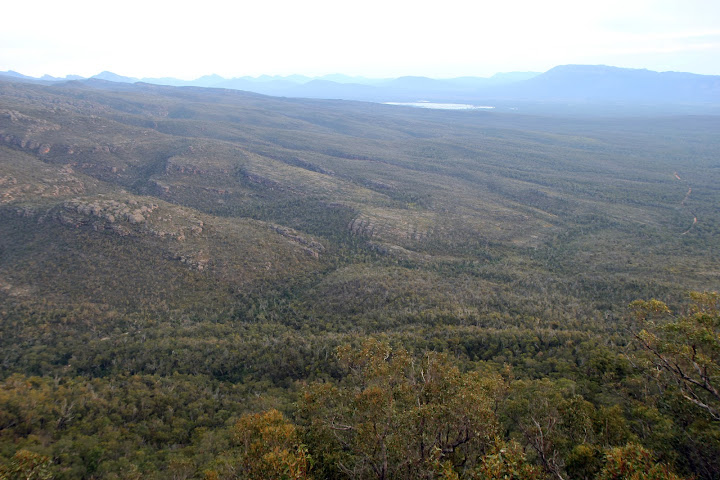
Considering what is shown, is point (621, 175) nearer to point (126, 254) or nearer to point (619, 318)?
point (619, 318)

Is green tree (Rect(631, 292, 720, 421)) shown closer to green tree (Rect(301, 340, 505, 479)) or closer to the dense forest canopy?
the dense forest canopy

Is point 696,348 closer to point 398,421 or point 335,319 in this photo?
point 398,421

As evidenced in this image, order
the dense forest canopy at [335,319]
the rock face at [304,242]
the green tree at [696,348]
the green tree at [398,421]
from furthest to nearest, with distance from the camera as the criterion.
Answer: the rock face at [304,242]
the dense forest canopy at [335,319]
the green tree at [696,348]
the green tree at [398,421]

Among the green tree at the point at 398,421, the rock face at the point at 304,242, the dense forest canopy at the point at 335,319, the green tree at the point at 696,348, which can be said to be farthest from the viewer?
the rock face at the point at 304,242

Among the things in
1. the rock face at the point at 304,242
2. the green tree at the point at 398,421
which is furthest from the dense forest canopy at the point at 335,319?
the rock face at the point at 304,242

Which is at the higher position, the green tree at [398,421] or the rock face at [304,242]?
the green tree at [398,421]

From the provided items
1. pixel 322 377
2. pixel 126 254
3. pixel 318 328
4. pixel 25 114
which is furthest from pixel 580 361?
pixel 25 114

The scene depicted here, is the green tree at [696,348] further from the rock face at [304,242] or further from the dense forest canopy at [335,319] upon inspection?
the rock face at [304,242]

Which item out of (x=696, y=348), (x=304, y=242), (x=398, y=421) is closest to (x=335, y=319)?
(x=304, y=242)
